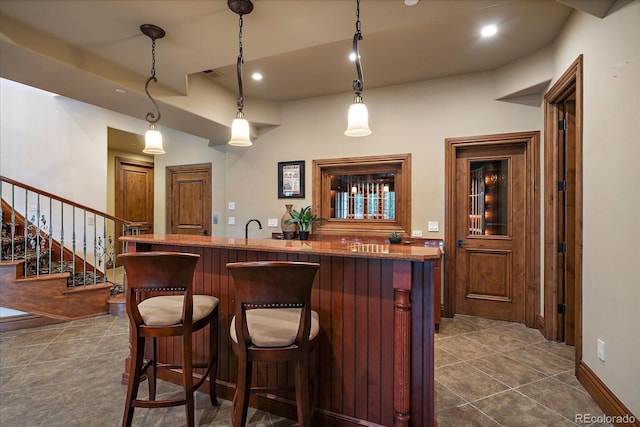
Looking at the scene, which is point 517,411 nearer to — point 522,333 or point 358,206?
point 522,333

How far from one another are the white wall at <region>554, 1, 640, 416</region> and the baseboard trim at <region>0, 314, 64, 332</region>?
511 centimetres

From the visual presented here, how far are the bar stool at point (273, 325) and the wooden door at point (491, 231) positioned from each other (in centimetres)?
287

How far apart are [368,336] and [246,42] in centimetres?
231

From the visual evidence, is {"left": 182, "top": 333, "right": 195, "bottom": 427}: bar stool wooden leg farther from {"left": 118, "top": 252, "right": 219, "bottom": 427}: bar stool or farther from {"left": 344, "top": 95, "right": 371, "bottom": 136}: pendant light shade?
{"left": 344, "top": 95, "right": 371, "bottom": 136}: pendant light shade

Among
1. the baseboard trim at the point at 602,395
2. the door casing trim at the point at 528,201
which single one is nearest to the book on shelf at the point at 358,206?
the door casing trim at the point at 528,201

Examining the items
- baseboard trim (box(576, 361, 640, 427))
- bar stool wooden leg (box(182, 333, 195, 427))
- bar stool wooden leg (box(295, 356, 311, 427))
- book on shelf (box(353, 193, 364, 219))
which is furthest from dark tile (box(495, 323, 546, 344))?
bar stool wooden leg (box(182, 333, 195, 427))

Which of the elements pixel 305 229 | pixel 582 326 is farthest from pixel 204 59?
pixel 582 326

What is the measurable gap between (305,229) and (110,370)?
8.17 feet

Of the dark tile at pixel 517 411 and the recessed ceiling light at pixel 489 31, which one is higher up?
the recessed ceiling light at pixel 489 31

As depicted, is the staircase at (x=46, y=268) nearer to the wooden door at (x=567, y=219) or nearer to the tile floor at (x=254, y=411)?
the tile floor at (x=254, y=411)

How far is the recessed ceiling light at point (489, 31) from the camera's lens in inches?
107

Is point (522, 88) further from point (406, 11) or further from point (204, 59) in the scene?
point (204, 59)

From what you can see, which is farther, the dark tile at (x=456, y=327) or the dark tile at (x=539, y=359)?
the dark tile at (x=456, y=327)

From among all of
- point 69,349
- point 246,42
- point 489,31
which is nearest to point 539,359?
point 489,31
